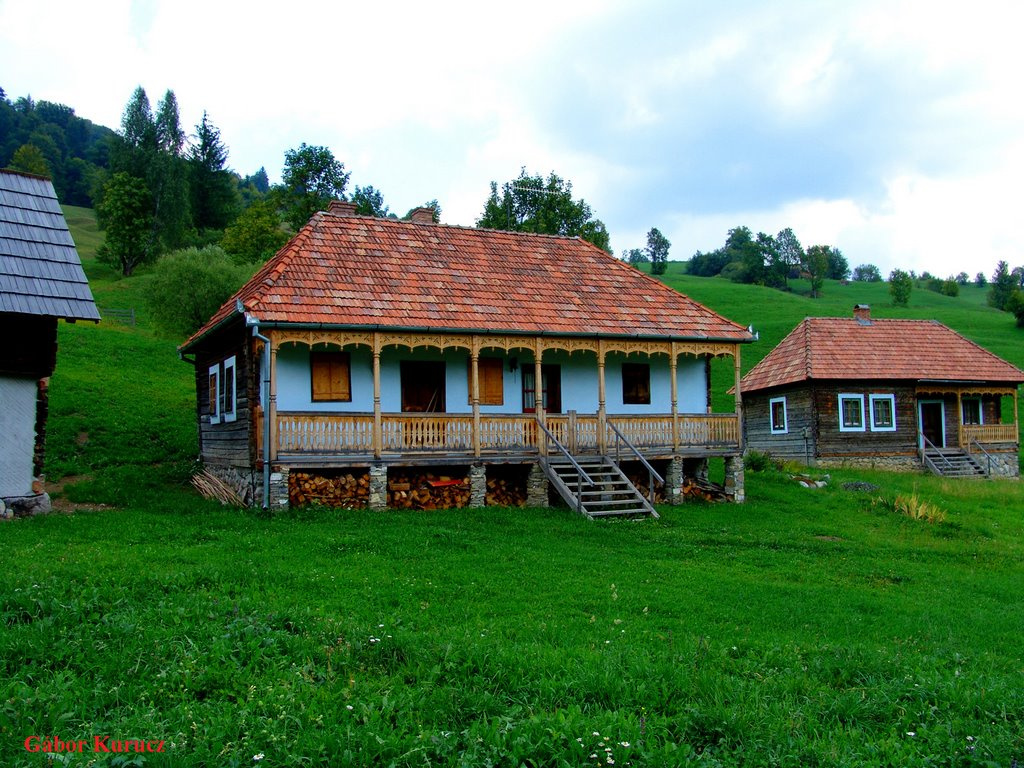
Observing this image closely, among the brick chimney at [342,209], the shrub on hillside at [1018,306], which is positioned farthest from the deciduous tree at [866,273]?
the brick chimney at [342,209]

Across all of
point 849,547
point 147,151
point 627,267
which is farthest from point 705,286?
point 849,547

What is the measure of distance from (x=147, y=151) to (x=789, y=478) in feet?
224

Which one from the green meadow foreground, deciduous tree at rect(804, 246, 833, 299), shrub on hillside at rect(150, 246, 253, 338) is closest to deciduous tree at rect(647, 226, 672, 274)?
deciduous tree at rect(804, 246, 833, 299)

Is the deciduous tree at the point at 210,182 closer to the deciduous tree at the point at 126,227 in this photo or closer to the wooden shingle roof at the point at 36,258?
the deciduous tree at the point at 126,227

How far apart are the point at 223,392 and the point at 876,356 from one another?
84.7 ft

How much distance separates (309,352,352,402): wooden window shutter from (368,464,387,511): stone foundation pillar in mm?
2316

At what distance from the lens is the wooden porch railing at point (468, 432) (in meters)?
16.7

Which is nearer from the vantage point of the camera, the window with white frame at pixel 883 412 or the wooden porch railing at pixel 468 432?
the wooden porch railing at pixel 468 432

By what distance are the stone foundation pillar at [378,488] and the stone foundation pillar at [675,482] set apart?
23.9ft

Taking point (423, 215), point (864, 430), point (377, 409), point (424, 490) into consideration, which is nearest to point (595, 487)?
point (424, 490)

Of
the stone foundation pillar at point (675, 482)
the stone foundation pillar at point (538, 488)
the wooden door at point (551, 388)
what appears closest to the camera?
the stone foundation pillar at point (538, 488)

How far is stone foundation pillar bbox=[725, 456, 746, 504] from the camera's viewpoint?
20.6 m

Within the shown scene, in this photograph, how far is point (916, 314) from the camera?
7056cm

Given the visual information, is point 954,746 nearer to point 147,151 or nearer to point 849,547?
point 849,547
